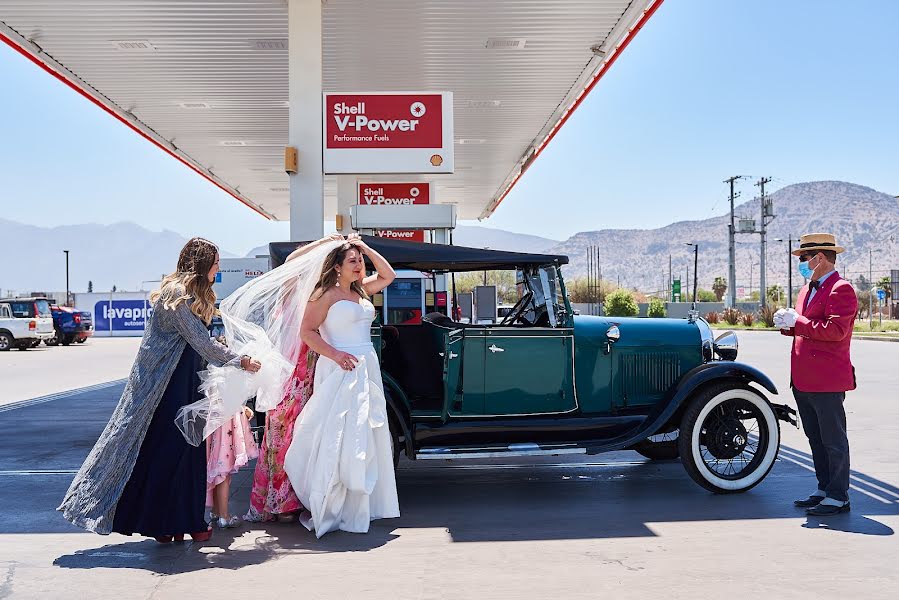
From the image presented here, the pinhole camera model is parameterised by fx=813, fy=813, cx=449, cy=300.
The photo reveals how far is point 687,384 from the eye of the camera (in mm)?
6344

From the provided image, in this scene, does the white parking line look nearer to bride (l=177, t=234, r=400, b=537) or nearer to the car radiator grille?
bride (l=177, t=234, r=400, b=537)

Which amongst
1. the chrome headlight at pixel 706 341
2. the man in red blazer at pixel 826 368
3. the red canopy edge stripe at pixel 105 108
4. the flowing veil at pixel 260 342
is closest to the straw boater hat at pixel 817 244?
the man in red blazer at pixel 826 368

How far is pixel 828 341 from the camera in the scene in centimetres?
563

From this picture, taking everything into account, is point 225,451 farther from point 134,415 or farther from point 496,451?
point 496,451

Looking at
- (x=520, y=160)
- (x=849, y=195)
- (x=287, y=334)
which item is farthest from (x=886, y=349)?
(x=849, y=195)

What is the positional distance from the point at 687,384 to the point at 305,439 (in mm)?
2964

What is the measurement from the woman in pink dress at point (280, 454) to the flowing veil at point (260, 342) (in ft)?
0.39

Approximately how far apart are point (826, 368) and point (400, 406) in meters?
3.08

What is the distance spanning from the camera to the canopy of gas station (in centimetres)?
1123

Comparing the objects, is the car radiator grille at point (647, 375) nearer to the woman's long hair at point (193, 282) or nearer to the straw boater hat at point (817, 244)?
the straw boater hat at point (817, 244)

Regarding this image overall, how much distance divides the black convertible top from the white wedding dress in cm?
91

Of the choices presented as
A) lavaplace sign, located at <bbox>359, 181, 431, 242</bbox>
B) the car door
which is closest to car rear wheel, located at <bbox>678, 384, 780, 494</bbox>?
the car door

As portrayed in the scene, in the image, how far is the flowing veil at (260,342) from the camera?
5.10m

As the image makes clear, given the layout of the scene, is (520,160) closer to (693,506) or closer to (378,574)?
(693,506)
